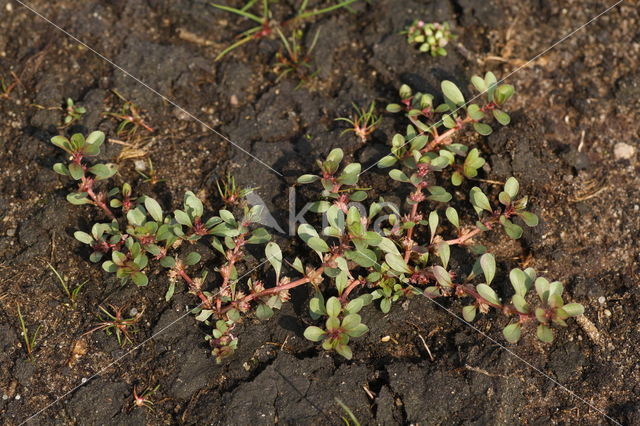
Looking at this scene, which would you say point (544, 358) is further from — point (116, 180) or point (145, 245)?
point (116, 180)

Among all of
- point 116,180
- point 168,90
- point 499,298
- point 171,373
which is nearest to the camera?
point 171,373

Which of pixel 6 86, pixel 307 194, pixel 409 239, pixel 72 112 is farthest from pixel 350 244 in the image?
pixel 6 86

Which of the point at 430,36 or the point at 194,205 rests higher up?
the point at 430,36

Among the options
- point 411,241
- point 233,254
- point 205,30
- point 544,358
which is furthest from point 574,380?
point 205,30

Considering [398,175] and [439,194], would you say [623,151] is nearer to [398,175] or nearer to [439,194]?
[439,194]

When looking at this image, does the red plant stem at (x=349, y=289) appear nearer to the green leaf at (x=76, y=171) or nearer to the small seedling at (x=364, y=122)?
the small seedling at (x=364, y=122)

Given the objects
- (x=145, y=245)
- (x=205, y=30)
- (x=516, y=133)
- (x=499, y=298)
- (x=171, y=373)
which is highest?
(x=205, y=30)

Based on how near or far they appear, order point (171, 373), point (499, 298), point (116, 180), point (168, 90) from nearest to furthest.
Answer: point (171, 373)
point (499, 298)
point (116, 180)
point (168, 90)

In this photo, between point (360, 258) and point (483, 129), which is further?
point (483, 129)
